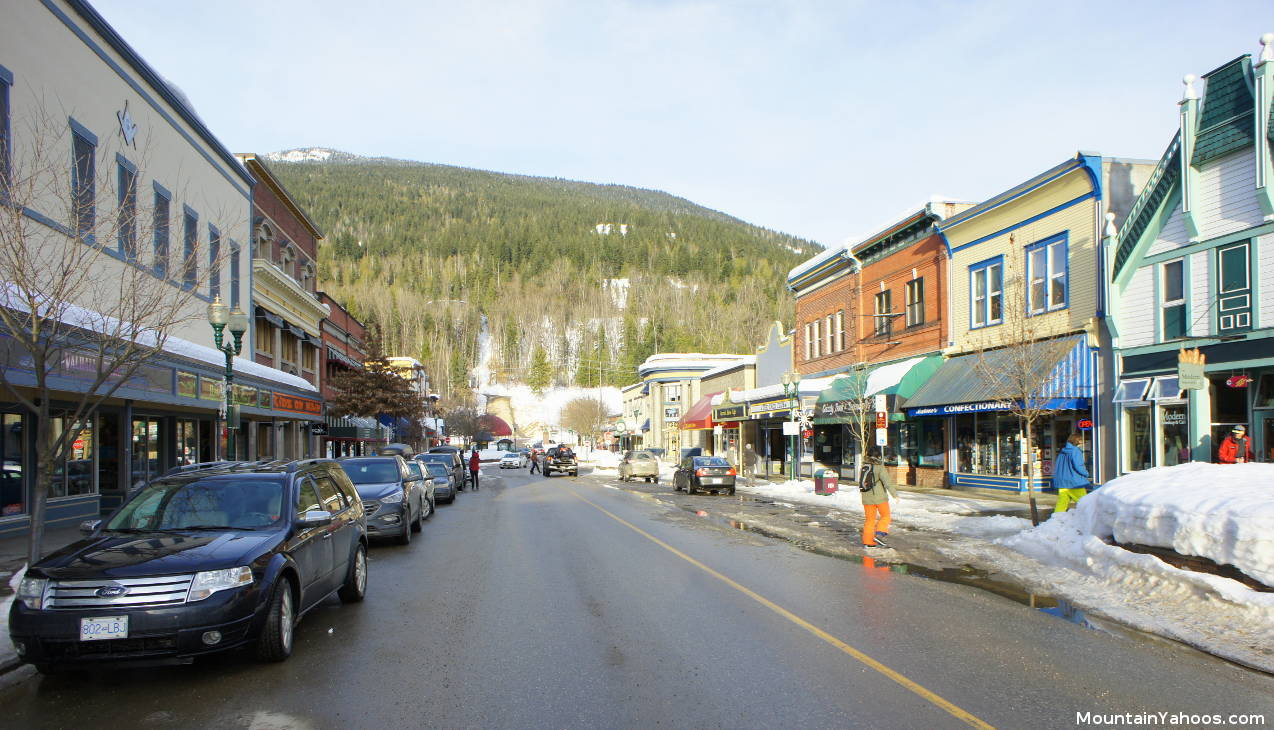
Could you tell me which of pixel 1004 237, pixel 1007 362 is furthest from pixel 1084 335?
pixel 1004 237

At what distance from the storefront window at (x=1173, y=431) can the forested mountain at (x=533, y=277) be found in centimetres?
10045

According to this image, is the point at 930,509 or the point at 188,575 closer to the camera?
the point at 188,575

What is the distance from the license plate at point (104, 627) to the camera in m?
5.89

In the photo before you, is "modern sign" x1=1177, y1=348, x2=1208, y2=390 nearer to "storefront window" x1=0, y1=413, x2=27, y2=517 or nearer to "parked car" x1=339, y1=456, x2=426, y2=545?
"parked car" x1=339, y1=456, x2=426, y2=545

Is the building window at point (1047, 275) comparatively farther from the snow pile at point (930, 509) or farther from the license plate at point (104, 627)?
the license plate at point (104, 627)

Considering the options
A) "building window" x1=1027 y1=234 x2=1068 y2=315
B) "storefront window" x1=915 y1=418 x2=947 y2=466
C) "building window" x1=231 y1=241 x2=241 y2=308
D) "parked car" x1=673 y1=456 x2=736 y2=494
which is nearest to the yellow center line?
"building window" x1=1027 y1=234 x2=1068 y2=315

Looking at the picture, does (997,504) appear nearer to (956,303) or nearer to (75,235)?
(956,303)

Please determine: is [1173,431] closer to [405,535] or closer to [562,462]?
[405,535]

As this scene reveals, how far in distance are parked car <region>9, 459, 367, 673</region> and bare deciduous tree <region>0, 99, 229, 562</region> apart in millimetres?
2316

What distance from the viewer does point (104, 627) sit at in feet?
Result: 19.3

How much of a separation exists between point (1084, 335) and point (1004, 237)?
4675 millimetres

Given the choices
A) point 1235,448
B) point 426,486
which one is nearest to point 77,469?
point 426,486

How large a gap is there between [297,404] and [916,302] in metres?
21.8

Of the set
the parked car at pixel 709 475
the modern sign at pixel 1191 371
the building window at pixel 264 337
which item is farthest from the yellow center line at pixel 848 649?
the building window at pixel 264 337
